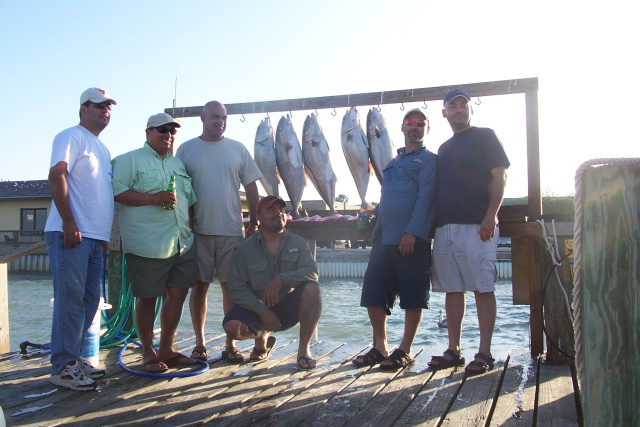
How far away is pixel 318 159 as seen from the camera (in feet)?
15.8

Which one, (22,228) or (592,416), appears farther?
(22,228)

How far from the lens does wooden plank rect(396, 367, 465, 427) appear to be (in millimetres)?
2699

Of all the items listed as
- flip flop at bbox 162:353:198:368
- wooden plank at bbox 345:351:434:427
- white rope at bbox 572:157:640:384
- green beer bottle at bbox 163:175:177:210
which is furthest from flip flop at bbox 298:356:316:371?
white rope at bbox 572:157:640:384

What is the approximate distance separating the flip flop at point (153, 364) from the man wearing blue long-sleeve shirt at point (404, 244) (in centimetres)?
133

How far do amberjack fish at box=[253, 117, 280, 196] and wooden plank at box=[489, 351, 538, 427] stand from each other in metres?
2.48

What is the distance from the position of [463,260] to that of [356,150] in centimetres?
153

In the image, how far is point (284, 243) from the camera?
3885 millimetres

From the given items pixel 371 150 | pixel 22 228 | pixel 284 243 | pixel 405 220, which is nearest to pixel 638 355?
pixel 405 220

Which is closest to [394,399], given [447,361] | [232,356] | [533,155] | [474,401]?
[474,401]

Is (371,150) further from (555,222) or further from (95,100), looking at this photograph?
(95,100)

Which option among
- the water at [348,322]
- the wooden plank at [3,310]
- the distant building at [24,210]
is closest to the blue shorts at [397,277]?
the wooden plank at [3,310]

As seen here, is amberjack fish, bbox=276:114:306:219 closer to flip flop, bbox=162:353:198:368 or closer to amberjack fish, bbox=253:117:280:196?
amberjack fish, bbox=253:117:280:196

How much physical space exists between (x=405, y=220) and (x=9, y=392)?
2770 mm

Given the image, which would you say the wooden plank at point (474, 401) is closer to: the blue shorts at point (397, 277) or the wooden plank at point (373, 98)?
the blue shorts at point (397, 277)
